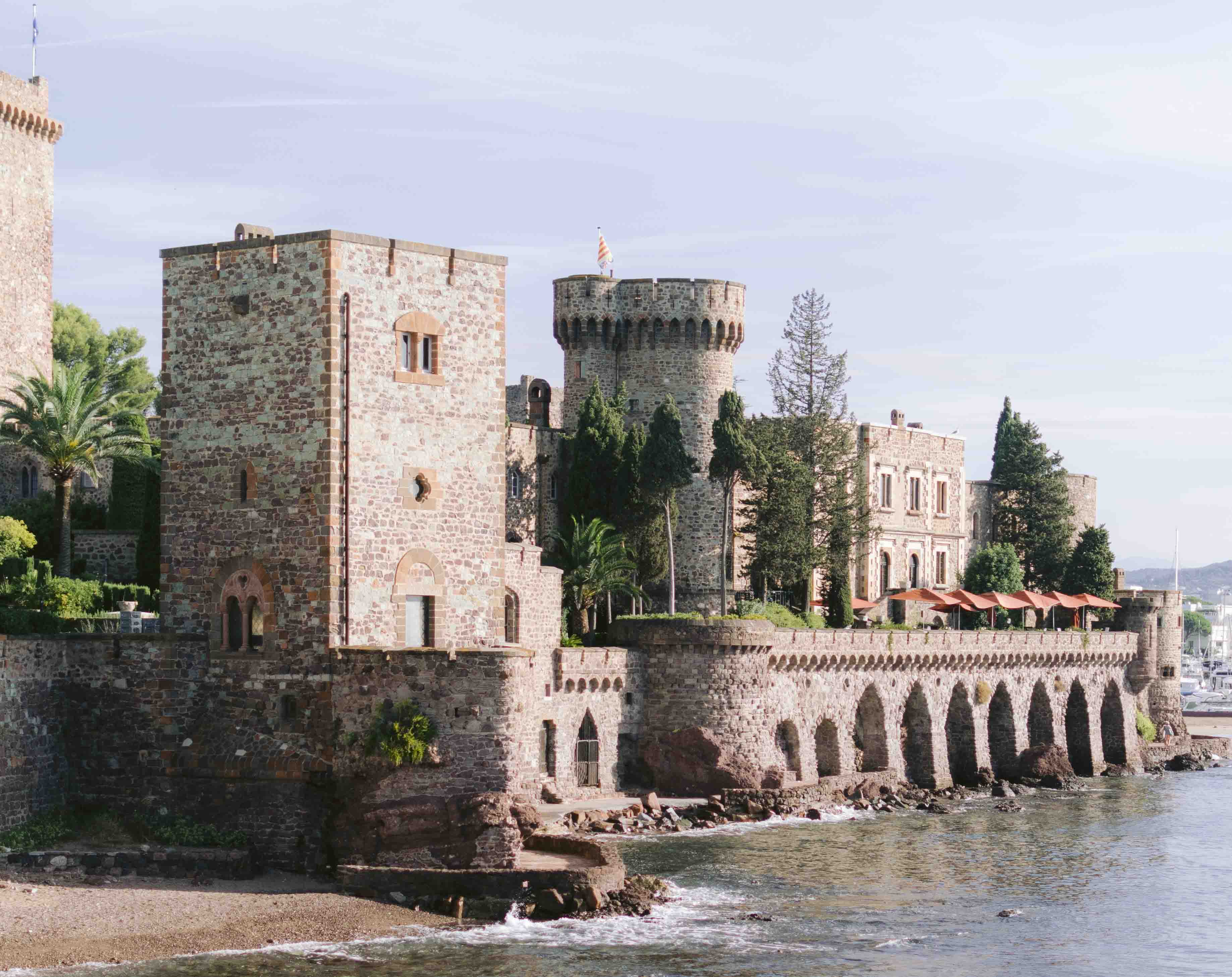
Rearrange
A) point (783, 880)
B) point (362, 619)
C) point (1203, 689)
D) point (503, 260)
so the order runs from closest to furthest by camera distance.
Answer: point (362, 619) → point (503, 260) → point (783, 880) → point (1203, 689)

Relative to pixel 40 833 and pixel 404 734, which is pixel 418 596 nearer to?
pixel 404 734

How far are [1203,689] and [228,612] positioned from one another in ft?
396

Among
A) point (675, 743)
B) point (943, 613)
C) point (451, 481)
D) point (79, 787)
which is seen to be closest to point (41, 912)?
point (79, 787)

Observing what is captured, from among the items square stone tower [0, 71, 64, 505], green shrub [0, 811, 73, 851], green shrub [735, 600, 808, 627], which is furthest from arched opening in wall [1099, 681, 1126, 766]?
green shrub [0, 811, 73, 851]

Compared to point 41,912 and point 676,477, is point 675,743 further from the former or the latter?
point 41,912

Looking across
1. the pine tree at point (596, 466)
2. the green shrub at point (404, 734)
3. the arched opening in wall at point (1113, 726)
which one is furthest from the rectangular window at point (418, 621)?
the arched opening in wall at point (1113, 726)

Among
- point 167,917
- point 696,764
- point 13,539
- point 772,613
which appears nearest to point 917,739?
point 772,613

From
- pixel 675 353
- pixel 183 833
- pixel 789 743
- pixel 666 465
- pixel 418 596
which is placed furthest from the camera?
pixel 675 353

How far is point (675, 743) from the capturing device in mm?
56562

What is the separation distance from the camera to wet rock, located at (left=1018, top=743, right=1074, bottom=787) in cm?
7100

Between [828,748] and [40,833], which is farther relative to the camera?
[828,748]

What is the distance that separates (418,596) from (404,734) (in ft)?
11.6

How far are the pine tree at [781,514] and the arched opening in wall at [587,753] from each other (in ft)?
49.2

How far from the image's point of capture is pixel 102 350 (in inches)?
3214
